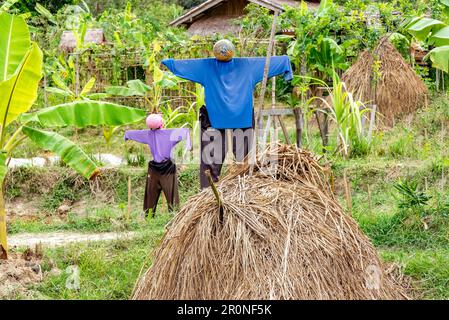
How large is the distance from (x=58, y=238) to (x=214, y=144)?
193cm

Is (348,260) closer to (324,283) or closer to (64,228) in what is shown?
(324,283)

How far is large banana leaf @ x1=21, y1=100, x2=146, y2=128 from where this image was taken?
7.19 m

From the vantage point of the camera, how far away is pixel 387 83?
566 inches

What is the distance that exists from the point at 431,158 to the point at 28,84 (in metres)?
5.95

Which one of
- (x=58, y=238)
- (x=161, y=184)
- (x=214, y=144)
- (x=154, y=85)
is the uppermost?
(x=154, y=85)

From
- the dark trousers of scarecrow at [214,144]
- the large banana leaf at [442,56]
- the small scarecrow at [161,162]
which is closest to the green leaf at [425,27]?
the large banana leaf at [442,56]

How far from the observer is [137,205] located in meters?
10.8

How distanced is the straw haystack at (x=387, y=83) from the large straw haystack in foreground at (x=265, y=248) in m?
8.88

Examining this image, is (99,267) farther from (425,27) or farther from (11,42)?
(425,27)

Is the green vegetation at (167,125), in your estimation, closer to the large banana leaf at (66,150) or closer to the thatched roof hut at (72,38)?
the large banana leaf at (66,150)

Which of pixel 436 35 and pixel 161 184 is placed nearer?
pixel 436 35

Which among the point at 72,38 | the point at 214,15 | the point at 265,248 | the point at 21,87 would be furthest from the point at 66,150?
the point at 214,15

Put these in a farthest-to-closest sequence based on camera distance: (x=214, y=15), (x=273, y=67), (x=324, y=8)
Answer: (x=214, y=15) → (x=324, y=8) → (x=273, y=67)
